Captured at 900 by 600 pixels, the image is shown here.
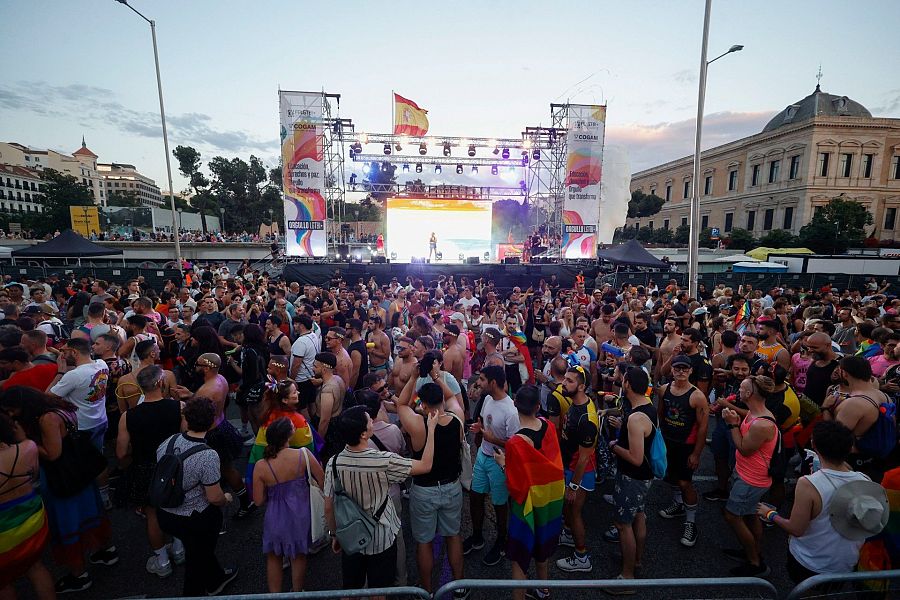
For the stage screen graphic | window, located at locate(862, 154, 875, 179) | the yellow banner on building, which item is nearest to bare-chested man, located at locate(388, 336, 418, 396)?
the stage screen graphic

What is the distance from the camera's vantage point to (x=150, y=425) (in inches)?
127

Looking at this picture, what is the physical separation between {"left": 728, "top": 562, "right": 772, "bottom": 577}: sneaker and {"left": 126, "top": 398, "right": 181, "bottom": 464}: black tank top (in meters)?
4.78

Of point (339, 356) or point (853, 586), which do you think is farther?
point (339, 356)

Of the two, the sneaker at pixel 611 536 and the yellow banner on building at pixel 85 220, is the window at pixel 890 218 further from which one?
the yellow banner on building at pixel 85 220

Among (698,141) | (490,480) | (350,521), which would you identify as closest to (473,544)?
(490,480)

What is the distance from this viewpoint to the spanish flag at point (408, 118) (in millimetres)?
18531

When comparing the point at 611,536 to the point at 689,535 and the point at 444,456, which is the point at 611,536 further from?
the point at 444,456

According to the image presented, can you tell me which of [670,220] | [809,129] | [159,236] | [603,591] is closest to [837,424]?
[603,591]

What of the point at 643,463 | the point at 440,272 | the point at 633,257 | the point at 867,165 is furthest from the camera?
the point at 867,165

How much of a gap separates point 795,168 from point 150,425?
2289 inches

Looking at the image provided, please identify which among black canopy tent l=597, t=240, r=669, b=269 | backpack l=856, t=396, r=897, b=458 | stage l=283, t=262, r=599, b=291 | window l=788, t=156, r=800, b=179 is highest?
window l=788, t=156, r=800, b=179

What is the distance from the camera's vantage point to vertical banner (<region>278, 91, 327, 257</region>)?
17750 millimetres

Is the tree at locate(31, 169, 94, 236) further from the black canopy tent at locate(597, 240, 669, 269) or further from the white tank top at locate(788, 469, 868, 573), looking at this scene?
the white tank top at locate(788, 469, 868, 573)

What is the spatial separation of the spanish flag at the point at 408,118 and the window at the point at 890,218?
5266 cm
